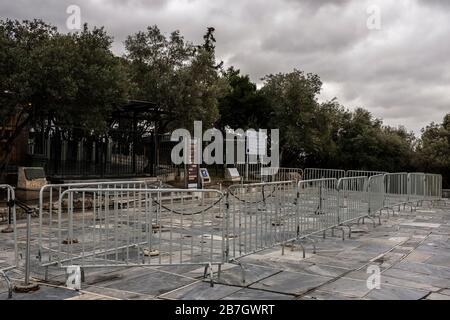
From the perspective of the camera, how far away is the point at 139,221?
21.7 feet

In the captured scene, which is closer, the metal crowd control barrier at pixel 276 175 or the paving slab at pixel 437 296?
the paving slab at pixel 437 296

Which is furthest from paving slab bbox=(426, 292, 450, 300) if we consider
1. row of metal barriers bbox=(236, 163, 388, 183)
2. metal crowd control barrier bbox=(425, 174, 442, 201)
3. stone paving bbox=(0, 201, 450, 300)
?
row of metal barriers bbox=(236, 163, 388, 183)

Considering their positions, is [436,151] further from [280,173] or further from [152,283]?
[152,283]

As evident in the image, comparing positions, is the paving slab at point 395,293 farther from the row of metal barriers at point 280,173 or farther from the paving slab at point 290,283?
the row of metal barriers at point 280,173

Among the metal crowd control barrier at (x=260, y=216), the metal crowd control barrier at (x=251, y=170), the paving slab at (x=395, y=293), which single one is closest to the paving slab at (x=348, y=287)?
the paving slab at (x=395, y=293)

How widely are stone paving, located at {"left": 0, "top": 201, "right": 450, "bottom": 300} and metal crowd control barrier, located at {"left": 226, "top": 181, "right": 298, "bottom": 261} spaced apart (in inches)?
10.3

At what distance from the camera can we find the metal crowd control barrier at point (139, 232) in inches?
226

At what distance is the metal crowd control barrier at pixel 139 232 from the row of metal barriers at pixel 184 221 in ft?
0.04

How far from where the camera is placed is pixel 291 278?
234 inches

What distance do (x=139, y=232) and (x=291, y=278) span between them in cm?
228

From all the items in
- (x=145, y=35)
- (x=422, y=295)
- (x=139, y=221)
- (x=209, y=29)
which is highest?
(x=209, y=29)

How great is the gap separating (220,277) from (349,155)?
23438mm
